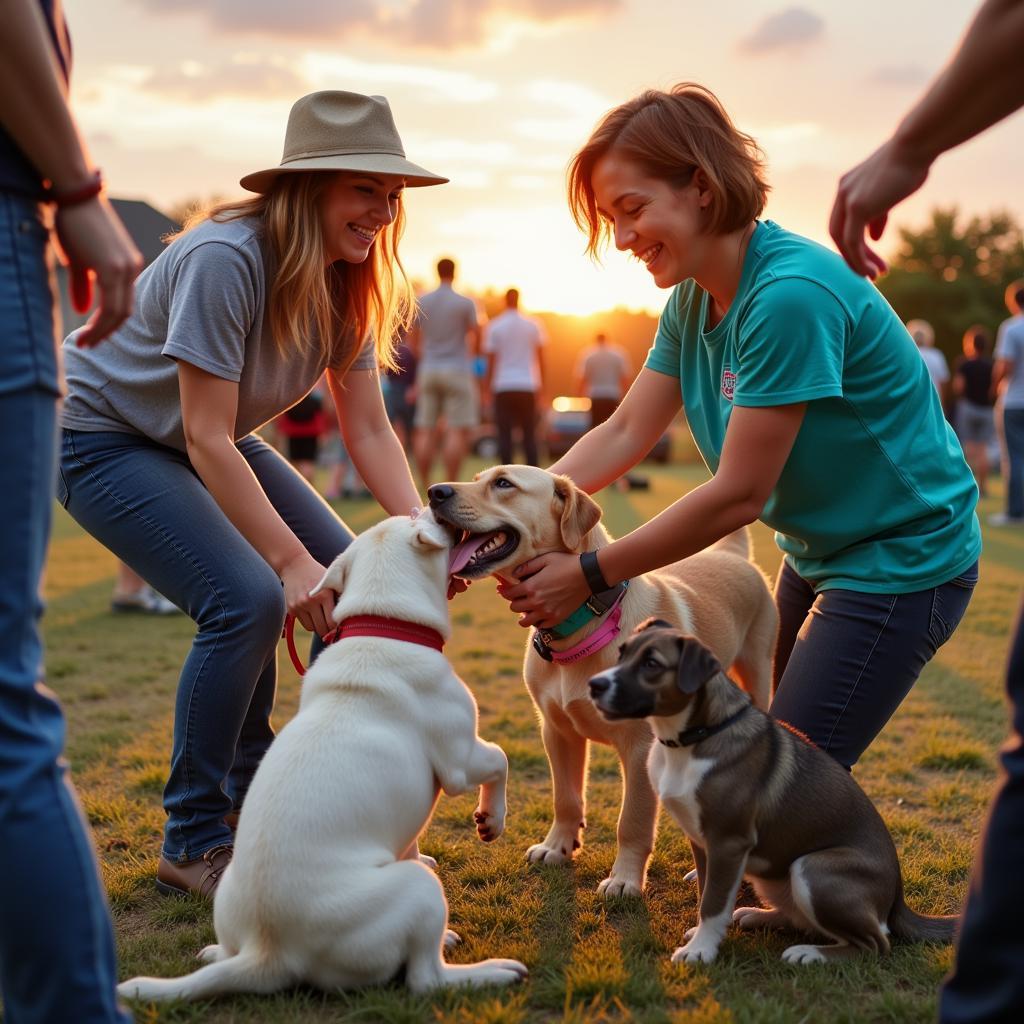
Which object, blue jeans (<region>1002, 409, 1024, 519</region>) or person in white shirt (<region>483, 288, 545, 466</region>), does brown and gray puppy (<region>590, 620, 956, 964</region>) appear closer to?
person in white shirt (<region>483, 288, 545, 466</region>)

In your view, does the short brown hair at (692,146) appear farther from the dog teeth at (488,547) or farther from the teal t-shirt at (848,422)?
the dog teeth at (488,547)

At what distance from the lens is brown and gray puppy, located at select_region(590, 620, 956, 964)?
3.07 meters

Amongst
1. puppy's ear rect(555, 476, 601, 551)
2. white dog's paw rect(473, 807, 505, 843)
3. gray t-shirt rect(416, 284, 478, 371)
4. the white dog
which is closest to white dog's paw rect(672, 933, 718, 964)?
the white dog

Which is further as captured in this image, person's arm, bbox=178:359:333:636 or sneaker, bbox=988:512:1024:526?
sneaker, bbox=988:512:1024:526

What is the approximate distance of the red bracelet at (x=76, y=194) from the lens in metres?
1.96

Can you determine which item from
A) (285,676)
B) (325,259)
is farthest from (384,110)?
(285,676)

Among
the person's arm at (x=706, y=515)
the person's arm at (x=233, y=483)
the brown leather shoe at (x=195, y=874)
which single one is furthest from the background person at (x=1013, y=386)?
the brown leather shoe at (x=195, y=874)

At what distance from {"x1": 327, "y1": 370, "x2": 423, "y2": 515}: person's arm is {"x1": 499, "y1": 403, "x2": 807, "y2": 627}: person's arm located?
0.88 metres

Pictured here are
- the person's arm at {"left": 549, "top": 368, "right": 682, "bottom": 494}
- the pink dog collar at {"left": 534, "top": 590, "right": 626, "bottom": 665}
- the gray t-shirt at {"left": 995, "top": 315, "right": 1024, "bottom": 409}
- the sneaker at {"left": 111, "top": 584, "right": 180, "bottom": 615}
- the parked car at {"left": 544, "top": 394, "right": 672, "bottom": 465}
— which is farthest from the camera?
the parked car at {"left": 544, "top": 394, "right": 672, "bottom": 465}

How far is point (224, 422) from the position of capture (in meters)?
3.46

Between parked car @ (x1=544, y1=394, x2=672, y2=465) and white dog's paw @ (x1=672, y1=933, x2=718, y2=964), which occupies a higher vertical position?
parked car @ (x1=544, y1=394, x2=672, y2=465)

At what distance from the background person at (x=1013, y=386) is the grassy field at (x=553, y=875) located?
7.22 m

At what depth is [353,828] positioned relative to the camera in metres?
2.67

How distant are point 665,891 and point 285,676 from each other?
387cm
